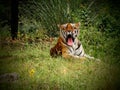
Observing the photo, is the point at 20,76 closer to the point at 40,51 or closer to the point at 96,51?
the point at 40,51

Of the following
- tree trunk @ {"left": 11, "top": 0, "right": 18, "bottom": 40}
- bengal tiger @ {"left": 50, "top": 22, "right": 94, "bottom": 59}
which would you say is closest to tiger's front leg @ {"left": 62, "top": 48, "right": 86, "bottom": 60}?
bengal tiger @ {"left": 50, "top": 22, "right": 94, "bottom": 59}

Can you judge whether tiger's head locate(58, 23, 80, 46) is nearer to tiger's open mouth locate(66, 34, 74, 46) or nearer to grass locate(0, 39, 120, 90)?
tiger's open mouth locate(66, 34, 74, 46)

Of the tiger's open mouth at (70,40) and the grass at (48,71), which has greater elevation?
the tiger's open mouth at (70,40)

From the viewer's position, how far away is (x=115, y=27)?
508 centimetres

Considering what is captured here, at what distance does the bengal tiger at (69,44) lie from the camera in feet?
16.2

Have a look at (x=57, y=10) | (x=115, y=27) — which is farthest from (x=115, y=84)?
(x=57, y=10)

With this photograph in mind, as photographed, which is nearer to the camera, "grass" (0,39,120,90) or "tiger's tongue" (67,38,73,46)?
"grass" (0,39,120,90)

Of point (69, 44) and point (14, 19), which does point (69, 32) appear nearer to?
point (69, 44)

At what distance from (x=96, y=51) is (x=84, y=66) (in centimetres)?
25

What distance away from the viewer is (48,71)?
4.89m

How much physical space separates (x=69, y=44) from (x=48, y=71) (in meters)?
0.42

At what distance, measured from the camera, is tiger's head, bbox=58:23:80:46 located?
4934 mm

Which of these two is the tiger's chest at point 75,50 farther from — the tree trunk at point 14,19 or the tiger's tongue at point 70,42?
the tree trunk at point 14,19

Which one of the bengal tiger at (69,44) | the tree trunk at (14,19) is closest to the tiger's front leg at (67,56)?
the bengal tiger at (69,44)
